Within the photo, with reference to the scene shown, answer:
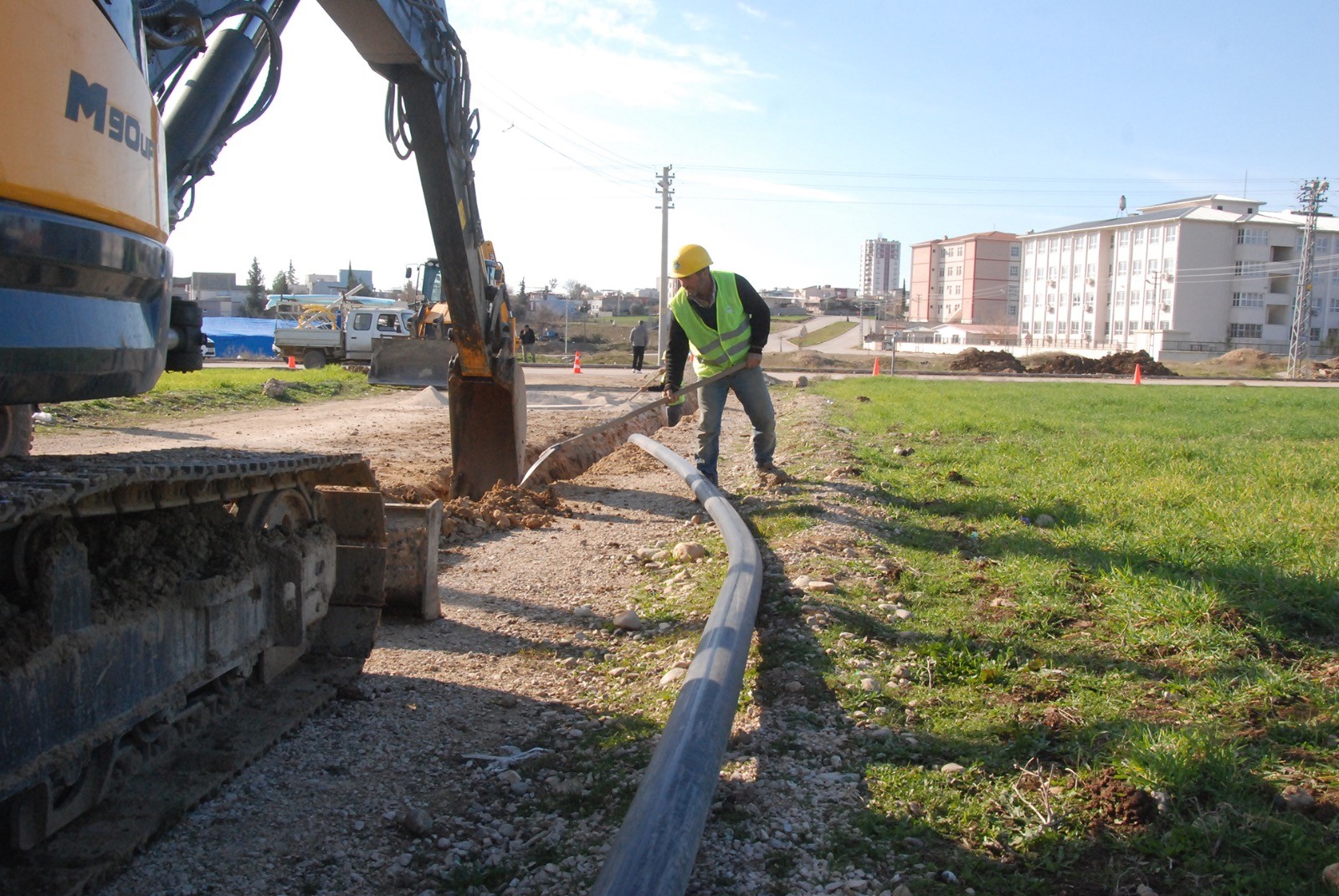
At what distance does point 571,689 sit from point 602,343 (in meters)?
53.8

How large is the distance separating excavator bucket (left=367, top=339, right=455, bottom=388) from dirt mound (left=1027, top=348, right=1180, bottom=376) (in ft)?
85.8

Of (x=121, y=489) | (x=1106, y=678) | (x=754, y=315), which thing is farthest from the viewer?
(x=754, y=315)

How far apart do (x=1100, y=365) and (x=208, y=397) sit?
33245 millimetres

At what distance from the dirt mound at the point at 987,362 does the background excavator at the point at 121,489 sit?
37.0m

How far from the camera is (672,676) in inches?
164

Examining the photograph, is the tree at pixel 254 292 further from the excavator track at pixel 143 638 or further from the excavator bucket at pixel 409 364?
the excavator track at pixel 143 638

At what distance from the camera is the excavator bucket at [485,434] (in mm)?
8406

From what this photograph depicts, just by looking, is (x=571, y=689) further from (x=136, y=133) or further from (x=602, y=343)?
(x=602, y=343)

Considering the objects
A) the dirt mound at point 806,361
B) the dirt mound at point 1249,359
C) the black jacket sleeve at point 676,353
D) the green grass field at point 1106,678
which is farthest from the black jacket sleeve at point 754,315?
the dirt mound at point 1249,359

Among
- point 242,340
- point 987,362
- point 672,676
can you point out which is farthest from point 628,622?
point 242,340

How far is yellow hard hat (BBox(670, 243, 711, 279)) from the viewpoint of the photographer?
771cm

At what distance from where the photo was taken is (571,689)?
4266 millimetres

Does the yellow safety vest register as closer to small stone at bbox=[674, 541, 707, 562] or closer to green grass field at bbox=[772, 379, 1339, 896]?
green grass field at bbox=[772, 379, 1339, 896]

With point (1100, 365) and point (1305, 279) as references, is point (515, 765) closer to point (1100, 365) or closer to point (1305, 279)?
point (1100, 365)
